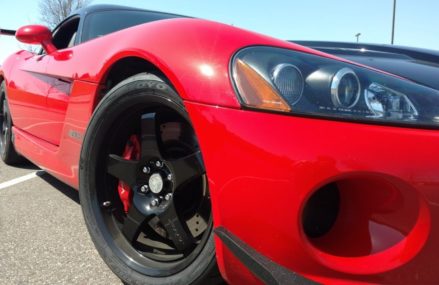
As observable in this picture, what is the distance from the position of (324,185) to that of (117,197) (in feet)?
3.44

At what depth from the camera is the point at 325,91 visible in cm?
123

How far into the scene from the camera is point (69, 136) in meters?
2.19

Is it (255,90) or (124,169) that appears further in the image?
(124,169)

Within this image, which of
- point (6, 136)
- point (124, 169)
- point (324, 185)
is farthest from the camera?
point (6, 136)

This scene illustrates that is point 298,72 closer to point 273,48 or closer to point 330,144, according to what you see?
point 273,48

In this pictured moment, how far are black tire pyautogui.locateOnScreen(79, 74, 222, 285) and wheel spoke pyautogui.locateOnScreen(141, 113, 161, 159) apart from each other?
2 centimetres

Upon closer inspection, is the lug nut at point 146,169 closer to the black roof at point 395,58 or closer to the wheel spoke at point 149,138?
the wheel spoke at point 149,138

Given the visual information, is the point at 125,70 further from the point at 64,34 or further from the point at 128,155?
the point at 64,34

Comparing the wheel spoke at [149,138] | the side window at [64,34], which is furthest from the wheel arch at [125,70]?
the side window at [64,34]

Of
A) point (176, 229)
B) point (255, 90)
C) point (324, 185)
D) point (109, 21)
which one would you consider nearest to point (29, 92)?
point (109, 21)

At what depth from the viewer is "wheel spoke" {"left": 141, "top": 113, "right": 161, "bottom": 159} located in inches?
68.2

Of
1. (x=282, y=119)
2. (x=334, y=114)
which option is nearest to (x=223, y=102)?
(x=282, y=119)

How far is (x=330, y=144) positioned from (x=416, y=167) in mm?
225

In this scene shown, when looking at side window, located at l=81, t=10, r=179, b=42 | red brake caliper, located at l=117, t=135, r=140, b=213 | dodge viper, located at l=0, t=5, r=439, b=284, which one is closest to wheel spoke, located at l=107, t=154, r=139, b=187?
dodge viper, located at l=0, t=5, r=439, b=284
